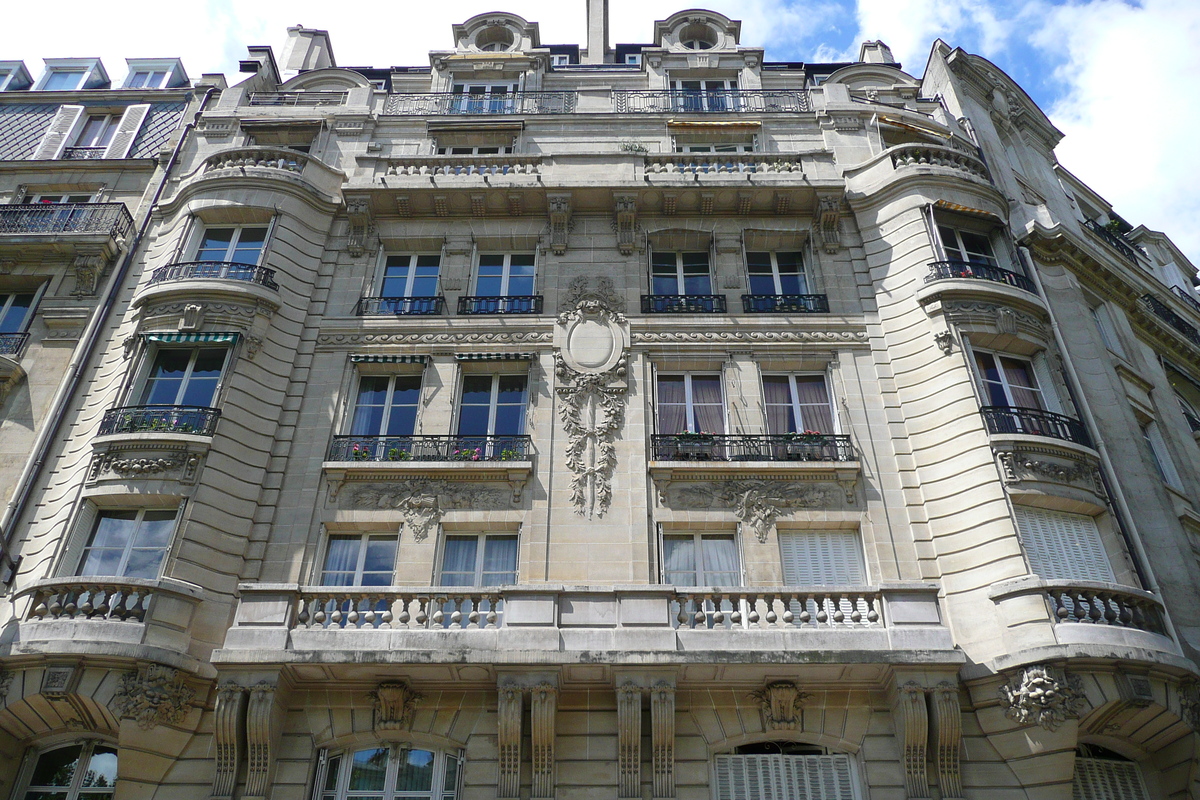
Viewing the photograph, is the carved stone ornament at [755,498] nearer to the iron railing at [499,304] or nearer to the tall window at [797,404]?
the tall window at [797,404]

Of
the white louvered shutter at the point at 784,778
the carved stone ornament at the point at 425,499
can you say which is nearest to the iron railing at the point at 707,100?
the carved stone ornament at the point at 425,499

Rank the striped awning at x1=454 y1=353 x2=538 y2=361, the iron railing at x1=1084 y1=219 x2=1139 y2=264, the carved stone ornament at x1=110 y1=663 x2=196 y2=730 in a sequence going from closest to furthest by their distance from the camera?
the carved stone ornament at x1=110 y1=663 x2=196 y2=730 → the striped awning at x1=454 y1=353 x2=538 y2=361 → the iron railing at x1=1084 y1=219 x2=1139 y2=264

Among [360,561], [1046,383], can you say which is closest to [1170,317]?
[1046,383]

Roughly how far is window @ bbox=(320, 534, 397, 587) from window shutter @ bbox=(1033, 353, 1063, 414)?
12089 millimetres

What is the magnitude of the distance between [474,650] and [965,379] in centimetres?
968

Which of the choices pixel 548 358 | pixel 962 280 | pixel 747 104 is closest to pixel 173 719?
pixel 548 358

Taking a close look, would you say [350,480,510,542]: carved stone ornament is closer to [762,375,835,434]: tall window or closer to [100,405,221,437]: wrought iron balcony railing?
[100,405,221,437]: wrought iron balcony railing

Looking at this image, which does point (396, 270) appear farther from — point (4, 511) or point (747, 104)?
point (747, 104)

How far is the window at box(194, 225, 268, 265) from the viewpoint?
680 inches

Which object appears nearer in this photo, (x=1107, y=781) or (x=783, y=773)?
(x=783, y=773)

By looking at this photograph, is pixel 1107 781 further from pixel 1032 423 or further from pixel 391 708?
pixel 391 708

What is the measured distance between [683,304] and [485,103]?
9254mm

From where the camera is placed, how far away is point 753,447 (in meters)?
14.8

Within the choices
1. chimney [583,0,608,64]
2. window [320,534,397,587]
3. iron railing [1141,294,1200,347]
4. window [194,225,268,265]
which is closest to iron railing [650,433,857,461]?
window [320,534,397,587]
